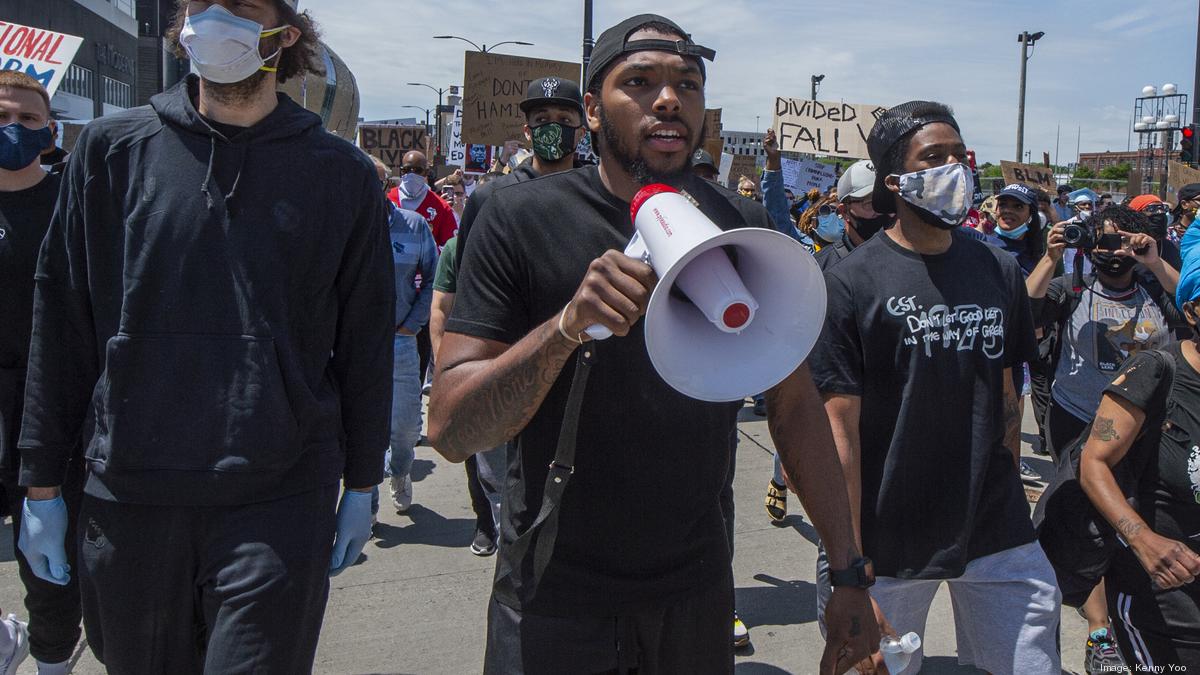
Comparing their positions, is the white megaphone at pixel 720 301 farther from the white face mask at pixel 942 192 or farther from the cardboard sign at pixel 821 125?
the cardboard sign at pixel 821 125

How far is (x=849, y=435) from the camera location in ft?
9.39

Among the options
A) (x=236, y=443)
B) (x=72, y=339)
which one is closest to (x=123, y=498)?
(x=236, y=443)

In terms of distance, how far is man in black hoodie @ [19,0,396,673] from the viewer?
219 cm

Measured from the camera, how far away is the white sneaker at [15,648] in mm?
3273

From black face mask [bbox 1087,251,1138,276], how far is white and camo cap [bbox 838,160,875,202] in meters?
1.12

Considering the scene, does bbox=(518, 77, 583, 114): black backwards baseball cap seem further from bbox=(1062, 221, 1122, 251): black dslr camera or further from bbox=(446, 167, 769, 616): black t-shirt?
bbox=(446, 167, 769, 616): black t-shirt

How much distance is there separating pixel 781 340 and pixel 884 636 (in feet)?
4.06

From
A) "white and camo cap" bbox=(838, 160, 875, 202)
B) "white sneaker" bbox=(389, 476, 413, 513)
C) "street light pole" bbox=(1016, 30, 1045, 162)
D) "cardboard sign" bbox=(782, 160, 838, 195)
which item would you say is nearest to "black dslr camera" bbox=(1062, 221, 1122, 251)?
"white and camo cap" bbox=(838, 160, 875, 202)

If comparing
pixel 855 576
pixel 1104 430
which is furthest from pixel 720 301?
pixel 1104 430

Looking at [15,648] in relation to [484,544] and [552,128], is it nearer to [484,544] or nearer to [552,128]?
[484,544]

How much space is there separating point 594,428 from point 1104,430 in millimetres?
1823

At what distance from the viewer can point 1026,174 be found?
1310 centimetres

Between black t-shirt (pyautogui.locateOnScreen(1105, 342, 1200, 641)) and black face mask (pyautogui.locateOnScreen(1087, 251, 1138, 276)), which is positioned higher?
black face mask (pyautogui.locateOnScreen(1087, 251, 1138, 276))

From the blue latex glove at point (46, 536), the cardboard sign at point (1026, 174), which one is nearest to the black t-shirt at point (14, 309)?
the blue latex glove at point (46, 536)
